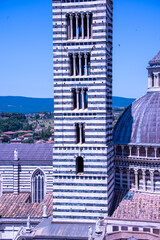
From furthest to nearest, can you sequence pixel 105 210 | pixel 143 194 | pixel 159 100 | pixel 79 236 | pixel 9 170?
pixel 9 170 < pixel 159 100 < pixel 143 194 < pixel 105 210 < pixel 79 236

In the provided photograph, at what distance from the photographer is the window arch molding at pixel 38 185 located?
4012 centimetres

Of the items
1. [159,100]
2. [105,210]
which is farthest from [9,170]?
[159,100]

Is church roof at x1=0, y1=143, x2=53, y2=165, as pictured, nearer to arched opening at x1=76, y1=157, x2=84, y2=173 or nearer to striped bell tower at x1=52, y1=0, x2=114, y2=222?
arched opening at x1=76, y1=157, x2=84, y2=173

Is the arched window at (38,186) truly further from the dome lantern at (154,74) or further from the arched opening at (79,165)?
the dome lantern at (154,74)

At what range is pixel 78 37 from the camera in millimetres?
29703

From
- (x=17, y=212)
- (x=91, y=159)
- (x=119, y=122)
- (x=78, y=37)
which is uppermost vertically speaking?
(x=78, y=37)

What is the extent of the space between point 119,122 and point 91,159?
7.55 m

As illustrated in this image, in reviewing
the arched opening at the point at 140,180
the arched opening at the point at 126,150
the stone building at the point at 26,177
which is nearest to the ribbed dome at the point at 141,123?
the arched opening at the point at 126,150

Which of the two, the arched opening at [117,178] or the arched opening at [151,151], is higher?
the arched opening at [151,151]

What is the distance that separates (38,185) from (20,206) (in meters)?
3.53

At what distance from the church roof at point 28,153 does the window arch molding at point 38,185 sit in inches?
53.8

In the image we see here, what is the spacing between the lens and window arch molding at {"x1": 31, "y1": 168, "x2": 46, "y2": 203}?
132ft

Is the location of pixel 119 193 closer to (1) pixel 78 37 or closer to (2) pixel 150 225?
(2) pixel 150 225

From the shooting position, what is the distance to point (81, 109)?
30.1 metres
